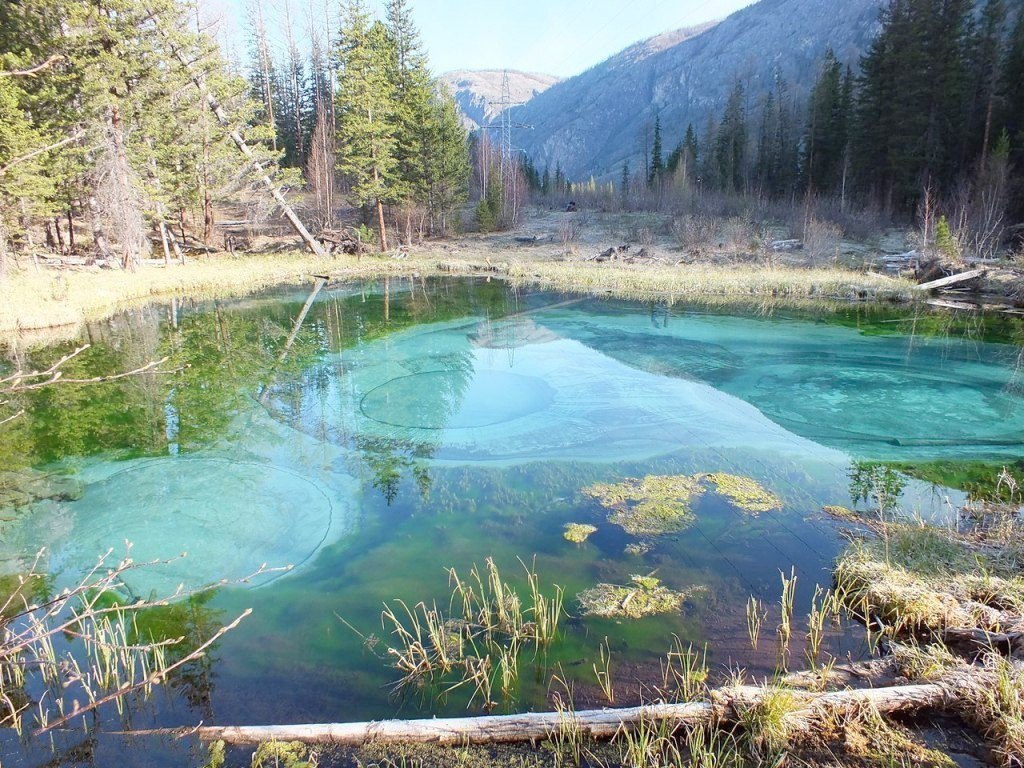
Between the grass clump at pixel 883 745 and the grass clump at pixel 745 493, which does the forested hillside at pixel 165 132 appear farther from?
the grass clump at pixel 883 745

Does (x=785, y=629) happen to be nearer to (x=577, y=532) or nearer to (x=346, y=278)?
(x=577, y=532)

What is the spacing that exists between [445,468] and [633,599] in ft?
9.31

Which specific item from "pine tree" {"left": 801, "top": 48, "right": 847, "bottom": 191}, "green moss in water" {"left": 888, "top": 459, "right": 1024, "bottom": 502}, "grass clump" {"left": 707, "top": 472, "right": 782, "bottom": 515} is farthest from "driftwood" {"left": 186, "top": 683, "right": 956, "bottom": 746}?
"pine tree" {"left": 801, "top": 48, "right": 847, "bottom": 191}

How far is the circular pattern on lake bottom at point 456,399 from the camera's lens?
315 inches

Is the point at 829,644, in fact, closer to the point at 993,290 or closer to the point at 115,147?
the point at 993,290

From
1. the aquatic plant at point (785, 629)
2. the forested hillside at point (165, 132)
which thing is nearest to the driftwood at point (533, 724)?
the aquatic plant at point (785, 629)

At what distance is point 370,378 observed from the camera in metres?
9.82

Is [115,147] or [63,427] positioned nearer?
[63,427]

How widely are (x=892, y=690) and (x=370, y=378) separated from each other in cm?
805

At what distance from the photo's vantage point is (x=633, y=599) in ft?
13.7

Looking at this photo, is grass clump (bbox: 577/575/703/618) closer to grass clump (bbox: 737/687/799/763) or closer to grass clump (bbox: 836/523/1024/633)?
grass clump (bbox: 836/523/1024/633)

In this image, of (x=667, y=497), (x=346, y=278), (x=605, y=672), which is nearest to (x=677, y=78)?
(x=346, y=278)

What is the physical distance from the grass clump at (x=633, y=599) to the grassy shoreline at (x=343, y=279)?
1253cm

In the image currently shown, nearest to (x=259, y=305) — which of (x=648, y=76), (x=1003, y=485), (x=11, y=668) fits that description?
(x=11, y=668)
